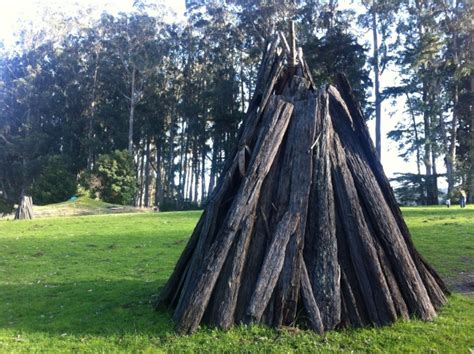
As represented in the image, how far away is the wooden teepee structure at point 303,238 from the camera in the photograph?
6621 millimetres

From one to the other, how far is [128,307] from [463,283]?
21.5ft

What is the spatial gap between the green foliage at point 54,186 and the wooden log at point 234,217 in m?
41.6

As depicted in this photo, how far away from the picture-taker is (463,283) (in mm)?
9719

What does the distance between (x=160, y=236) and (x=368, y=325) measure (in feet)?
40.9

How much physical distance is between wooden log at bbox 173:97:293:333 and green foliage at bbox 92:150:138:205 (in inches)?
1430

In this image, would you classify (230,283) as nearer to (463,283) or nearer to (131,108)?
(463,283)

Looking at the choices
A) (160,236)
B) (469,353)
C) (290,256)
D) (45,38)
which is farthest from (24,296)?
(45,38)

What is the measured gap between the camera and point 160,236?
18188 millimetres

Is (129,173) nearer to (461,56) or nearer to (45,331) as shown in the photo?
(461,56)

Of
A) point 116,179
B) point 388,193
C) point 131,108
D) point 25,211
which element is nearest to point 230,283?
point 388,193

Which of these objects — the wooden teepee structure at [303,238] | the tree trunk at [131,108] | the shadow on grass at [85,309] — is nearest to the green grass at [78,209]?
the tree trunk at [131,108]

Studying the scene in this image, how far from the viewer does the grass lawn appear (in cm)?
610

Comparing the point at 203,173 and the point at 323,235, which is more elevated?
the point at 203,173

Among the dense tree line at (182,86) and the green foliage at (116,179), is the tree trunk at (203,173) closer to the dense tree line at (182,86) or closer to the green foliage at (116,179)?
the dense tree line at (182,86)
